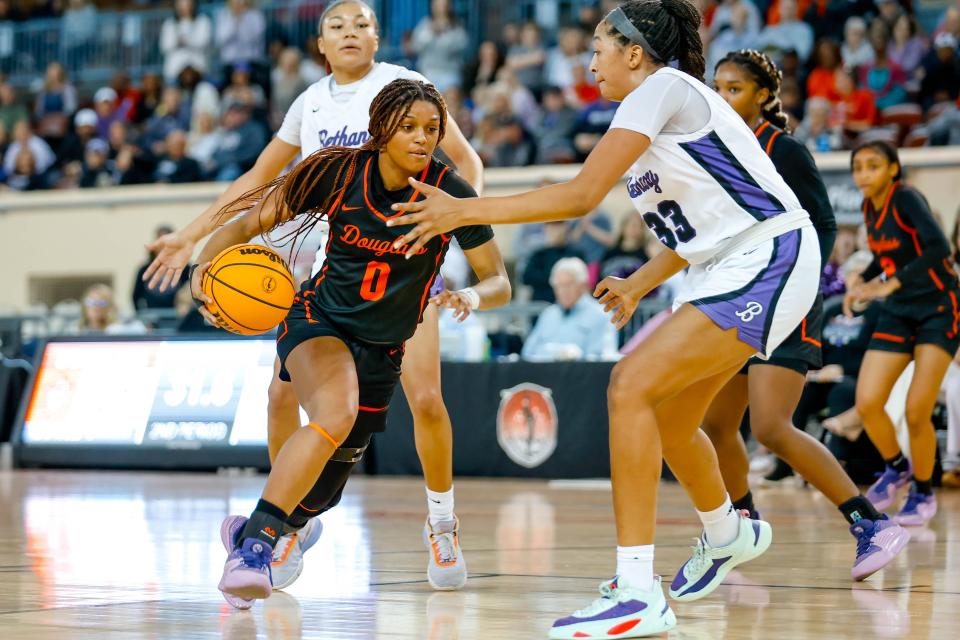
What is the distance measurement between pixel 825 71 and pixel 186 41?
9.70 m

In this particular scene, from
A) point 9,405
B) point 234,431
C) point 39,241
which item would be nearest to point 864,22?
point 234,431

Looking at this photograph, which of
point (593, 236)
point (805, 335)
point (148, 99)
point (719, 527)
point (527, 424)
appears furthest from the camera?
point (148, 99)

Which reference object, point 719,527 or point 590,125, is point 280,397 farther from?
point 590,125

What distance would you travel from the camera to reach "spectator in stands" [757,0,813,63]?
14781 mm

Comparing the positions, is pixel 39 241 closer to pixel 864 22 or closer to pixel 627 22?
pixel 864 22

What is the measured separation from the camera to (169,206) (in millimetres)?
17625


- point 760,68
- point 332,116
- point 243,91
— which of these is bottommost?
point 243,91

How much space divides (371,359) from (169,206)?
44.2 ft

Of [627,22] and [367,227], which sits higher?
[627,22]

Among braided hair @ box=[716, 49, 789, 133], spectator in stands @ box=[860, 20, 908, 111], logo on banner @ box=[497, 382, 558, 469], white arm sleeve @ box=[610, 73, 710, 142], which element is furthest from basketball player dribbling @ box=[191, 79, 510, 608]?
spectator in stands @ box=[860, 20, 908, 111]

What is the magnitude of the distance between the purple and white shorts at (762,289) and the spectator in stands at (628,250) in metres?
8.34

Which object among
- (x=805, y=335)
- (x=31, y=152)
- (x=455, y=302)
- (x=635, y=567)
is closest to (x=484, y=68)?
(x=31, y=152)

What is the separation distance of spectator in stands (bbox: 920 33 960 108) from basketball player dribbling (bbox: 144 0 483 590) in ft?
29.8

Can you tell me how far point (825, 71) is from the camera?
14.3m
